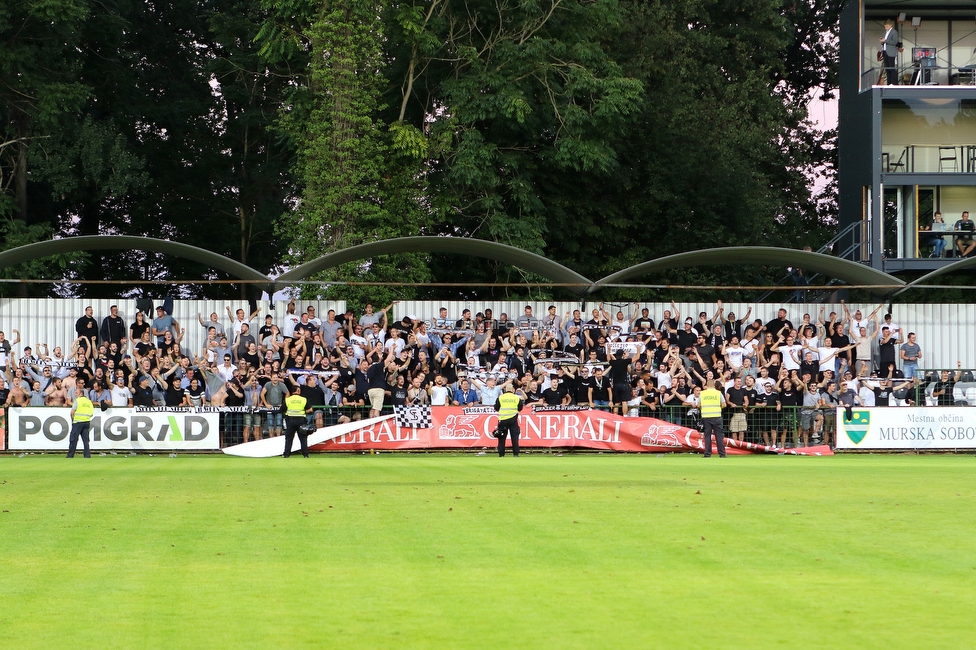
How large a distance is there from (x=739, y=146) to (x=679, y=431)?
22.5 metres

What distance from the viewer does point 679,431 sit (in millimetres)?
27562

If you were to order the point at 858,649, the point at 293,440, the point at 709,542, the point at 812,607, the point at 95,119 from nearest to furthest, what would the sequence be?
1. the point at 858,649
2. the point at 812,607
3. the point at 709,542
4. the point at 293,440
5. the point at 95,119

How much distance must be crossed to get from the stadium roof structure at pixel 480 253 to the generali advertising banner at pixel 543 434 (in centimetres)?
394

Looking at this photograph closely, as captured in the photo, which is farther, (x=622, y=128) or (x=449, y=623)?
(x=622, y=128)

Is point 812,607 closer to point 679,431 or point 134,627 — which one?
point 134,627

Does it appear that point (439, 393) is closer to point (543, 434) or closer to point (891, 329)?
point (543, 434)

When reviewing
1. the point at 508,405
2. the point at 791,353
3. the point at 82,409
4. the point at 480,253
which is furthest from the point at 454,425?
the point at 791,353

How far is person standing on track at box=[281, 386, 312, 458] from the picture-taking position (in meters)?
24.7

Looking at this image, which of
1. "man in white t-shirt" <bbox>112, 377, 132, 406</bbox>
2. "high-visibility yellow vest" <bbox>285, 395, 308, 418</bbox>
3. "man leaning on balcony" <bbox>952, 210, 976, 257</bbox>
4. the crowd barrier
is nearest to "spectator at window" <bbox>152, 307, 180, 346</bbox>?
"man in white t-shirt" <bbox>112, 377, 132, 406</bbox>

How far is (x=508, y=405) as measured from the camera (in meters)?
24.4

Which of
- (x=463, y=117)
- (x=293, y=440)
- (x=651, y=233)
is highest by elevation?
(x=463, y=117)

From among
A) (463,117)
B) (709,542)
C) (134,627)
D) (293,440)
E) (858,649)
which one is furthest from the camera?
(463,117)

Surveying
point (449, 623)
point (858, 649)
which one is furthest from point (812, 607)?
point (449, 623)

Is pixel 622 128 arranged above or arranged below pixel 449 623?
above
